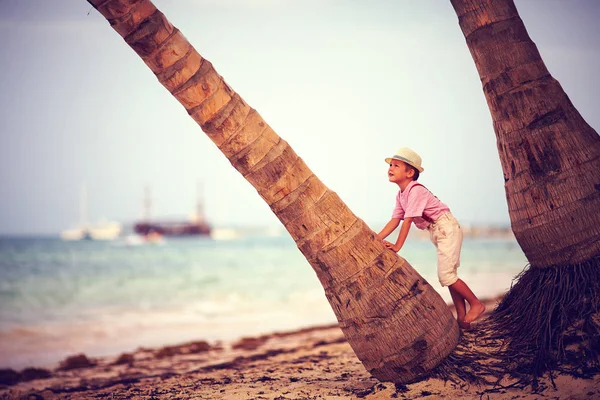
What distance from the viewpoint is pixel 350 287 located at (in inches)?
180

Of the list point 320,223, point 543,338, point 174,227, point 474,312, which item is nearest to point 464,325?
point 474,312

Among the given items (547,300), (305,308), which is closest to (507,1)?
A: (547,300)

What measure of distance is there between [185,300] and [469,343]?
17525 mm

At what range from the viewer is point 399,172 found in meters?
5.15

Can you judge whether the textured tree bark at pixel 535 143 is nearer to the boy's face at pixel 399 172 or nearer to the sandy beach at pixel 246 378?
the boy's face at pixel 399 172

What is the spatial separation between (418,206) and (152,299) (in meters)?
18.1

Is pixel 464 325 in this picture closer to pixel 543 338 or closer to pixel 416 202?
pixel 543 338

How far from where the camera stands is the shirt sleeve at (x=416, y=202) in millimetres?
4926

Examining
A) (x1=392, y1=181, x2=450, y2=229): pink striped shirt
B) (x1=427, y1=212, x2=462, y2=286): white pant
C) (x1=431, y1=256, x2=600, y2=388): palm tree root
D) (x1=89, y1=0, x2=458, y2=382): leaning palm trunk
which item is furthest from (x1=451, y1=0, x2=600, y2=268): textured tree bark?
(x1=89, y1=0, x2=458, y2=382): leaning palm trunk

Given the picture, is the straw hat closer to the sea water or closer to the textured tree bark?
the textured tree bark

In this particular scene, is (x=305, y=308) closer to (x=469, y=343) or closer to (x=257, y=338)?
(x=257, y=338)

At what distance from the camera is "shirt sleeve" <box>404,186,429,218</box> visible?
16.2ft

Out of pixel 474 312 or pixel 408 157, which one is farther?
pixel 408 157

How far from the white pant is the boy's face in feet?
1.50
